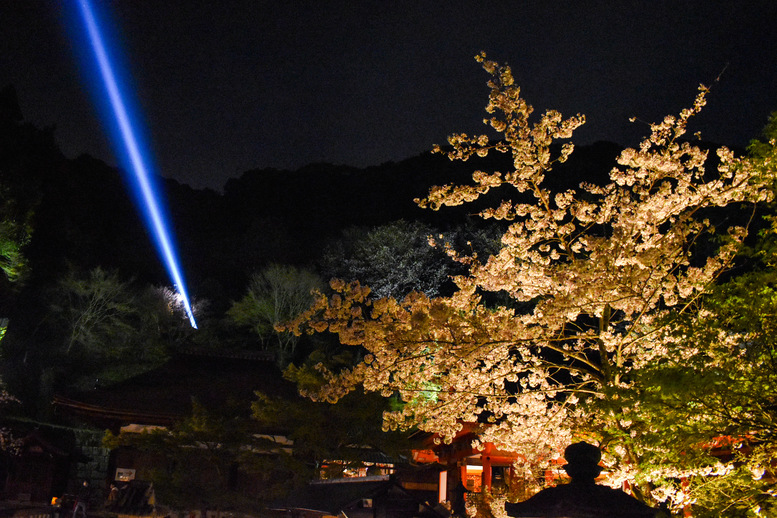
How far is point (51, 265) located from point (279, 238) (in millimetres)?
14342

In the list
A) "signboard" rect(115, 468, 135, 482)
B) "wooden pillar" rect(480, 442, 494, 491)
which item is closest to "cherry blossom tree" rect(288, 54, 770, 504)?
"wooden pillar" rect(480, 442, 494, 491)

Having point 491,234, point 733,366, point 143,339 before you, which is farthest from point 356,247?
point 733,366

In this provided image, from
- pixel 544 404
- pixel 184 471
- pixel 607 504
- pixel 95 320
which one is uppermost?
pixel 95 320

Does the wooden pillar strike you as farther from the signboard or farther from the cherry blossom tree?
the signboard

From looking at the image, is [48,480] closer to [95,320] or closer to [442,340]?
[95,320]

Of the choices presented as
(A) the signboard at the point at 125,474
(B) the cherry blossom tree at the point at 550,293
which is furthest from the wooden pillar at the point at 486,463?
(A) the signboard at the point at 125,474

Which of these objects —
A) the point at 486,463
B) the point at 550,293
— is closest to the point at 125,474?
the point at 486,463

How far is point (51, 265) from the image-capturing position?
27875 millimetres

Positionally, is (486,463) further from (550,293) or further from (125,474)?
(125,474)

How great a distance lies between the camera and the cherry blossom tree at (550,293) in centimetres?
666

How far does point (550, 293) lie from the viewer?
25.4 feet

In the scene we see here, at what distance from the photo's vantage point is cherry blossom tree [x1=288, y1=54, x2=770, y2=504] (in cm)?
666

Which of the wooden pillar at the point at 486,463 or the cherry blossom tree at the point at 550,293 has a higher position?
the cherry blossom tree at the point at 550,293

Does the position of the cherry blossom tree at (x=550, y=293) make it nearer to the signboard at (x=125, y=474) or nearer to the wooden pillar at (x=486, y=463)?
the wooden pillar at (x=486, y=463)
